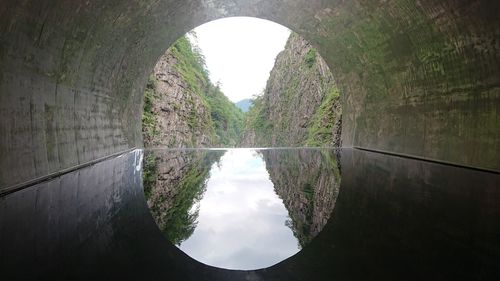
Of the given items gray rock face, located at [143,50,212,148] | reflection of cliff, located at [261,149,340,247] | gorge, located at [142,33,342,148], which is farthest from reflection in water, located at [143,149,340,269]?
gray rock face, located at [143,50,212,148]

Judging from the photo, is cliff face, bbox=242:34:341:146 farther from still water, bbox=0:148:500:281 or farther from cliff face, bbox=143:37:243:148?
still water, bbox=0:148:500:281

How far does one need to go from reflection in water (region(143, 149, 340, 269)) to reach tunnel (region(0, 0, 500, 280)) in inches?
9.0

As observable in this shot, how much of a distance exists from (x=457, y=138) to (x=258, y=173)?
4503 millimetres

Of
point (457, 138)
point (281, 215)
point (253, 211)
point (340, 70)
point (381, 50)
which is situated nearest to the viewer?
point (281, 215)

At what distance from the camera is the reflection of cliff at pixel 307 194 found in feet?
13.5

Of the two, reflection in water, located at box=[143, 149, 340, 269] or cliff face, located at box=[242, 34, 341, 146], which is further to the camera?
cliff face, located at box=[242, 34, 341, 146]

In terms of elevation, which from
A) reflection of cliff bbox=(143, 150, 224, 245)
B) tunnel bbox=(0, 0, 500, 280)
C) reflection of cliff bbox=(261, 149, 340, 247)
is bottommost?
reflection of cliff bbox=(143, 150, 224, 245)

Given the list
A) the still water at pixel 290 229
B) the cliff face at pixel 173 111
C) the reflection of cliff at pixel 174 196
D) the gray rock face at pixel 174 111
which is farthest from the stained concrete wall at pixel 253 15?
the gray rock face at pixel 174 111

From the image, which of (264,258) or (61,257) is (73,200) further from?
(264,258)

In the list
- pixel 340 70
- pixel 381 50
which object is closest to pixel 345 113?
pixel 340 70

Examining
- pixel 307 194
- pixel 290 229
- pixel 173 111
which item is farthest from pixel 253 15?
pixel 173 111

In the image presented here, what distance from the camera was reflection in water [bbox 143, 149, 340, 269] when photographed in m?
3.43

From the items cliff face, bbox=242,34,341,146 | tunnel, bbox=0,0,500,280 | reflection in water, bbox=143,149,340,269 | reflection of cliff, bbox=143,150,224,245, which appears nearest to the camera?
tunnel, bbox=0,0,500,280

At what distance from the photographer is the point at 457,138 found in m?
9.20
